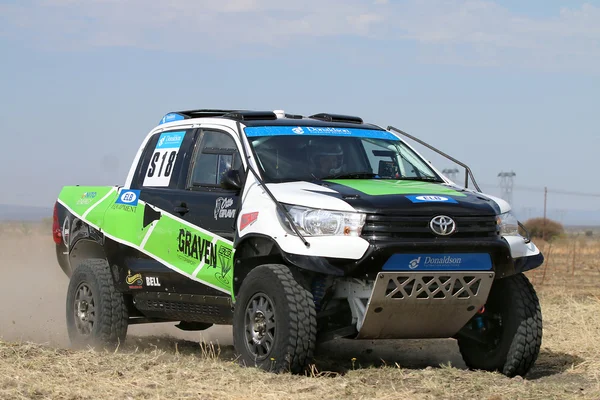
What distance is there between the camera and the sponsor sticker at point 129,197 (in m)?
9.59

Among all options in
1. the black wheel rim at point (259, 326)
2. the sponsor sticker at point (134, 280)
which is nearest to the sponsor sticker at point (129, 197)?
the sponsor sticker at point (134, 280)

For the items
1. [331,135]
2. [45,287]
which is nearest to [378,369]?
[331,135]

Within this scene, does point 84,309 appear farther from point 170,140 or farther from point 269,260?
point 269,260

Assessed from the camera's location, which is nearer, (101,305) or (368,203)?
(368,203)

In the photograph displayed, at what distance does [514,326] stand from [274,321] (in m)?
1.94

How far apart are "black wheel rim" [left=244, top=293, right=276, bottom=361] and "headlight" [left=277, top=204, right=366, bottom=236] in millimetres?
592

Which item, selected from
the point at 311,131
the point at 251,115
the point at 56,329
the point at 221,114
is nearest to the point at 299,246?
the point at 311,131

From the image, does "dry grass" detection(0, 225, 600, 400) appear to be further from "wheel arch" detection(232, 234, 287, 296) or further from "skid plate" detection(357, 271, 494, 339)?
"wheel arch" detection(232, 234, 287, 296)

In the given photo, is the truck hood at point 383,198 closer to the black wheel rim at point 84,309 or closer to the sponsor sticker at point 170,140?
the sponsor sticker at point 170,140

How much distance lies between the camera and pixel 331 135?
894 centimetres

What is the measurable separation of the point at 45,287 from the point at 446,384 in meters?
11.8

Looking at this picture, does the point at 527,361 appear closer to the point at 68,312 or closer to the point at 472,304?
the point at 472,304

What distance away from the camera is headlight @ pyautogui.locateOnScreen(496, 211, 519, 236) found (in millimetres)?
7951

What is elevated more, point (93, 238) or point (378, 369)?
point (93, 238)
